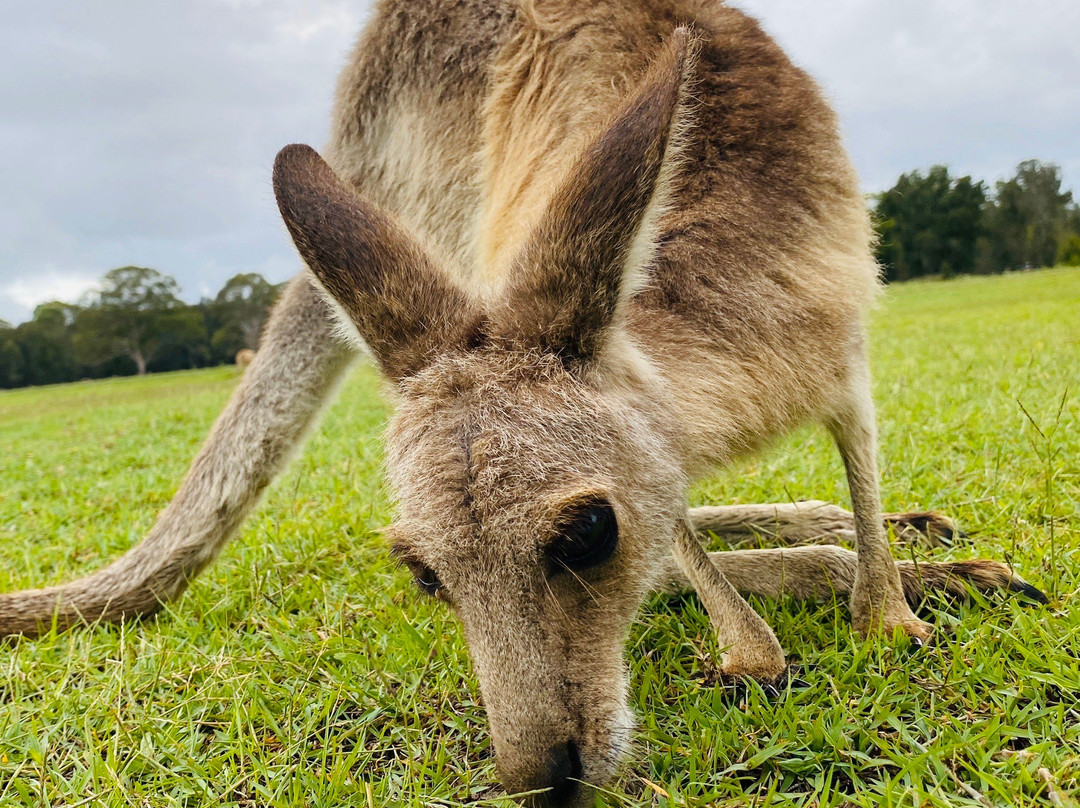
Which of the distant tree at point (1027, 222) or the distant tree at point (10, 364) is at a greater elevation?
the distant tree at point (1027, 222)

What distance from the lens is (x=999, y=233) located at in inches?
1890

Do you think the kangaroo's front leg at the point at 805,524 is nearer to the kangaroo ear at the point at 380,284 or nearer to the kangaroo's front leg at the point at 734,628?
the kangaroo's front leg at the point at 734,628

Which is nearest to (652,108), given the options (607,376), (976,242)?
(607,376)

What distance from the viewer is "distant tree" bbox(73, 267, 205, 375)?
54.6 meters

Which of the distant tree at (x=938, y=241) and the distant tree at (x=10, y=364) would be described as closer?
the distant tree at (x=938, y=241)

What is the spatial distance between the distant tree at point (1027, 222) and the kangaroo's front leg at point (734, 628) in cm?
5149

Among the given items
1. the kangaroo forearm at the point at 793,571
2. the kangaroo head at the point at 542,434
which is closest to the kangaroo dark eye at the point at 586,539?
the kangaroo head at the point at 542,434

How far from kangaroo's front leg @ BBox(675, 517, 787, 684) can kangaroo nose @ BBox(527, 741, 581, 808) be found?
63cm

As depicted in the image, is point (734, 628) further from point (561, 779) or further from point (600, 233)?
point (600, 233)

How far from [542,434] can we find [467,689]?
3.12 feet

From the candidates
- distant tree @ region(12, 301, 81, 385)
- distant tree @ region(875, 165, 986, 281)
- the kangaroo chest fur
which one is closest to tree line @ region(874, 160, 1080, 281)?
distant tree @ region(875, 165, 986, 281)

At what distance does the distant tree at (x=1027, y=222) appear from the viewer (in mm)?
47781

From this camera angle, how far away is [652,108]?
5.43ft

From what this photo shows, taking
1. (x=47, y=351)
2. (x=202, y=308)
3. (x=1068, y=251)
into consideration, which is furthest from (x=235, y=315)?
(x=1068, y=251)
